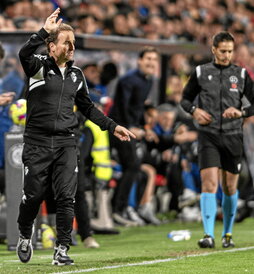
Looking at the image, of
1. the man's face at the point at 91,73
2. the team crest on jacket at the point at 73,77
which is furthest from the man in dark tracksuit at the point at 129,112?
the team crest on jacket at the point at 73,77

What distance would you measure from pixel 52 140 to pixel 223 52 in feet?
9.60

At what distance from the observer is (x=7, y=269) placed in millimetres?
8695

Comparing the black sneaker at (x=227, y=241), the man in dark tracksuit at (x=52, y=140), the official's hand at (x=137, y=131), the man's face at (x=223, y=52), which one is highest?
the man's face at (x=223, y=52)

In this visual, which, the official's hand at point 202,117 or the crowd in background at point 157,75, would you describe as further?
the crowd in background at point 157,75

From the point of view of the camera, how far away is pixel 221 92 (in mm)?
10961

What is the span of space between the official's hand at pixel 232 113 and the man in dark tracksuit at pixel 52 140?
2.18 meters

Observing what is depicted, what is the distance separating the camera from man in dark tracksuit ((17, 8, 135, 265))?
28.5 feet

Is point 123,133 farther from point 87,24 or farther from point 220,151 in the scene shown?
point 87,24

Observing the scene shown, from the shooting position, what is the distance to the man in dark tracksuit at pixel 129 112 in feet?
49.2

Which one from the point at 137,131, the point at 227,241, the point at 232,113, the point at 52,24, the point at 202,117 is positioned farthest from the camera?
the point at 137,131

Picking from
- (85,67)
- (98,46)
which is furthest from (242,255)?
(98,46)

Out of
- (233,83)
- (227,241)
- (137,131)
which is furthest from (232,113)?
(137,131)

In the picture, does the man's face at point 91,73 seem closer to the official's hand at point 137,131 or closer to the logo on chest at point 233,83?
the official's hand at point 137,131

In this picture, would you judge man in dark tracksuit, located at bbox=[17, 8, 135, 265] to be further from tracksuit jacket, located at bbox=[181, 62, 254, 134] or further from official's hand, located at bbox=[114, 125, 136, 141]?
tracksuit jacket, located at bbox=[181, 62, 254, 134]
